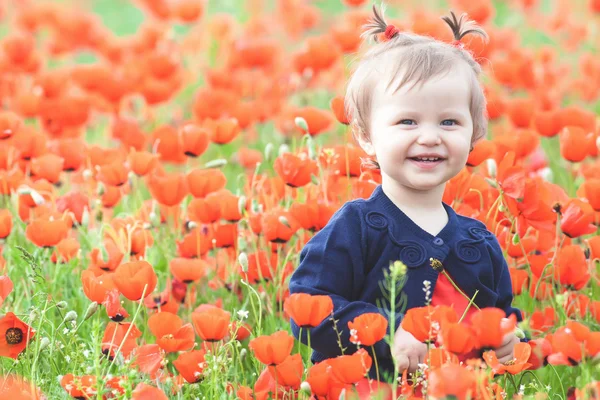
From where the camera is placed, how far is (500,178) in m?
2.78

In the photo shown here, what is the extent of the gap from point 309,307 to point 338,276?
0.71ft

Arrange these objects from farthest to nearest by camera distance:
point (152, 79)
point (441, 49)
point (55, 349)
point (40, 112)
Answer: point (152, 79) < point (40, 112) < point (55, 349) < point (441, 49)

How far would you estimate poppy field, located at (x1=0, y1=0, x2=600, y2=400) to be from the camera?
2.14 m

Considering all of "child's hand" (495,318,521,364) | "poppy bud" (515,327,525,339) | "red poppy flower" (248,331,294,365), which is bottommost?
"child's hand" (495,318,521,364)

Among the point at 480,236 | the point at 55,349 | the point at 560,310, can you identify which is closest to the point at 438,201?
the point at 480,236

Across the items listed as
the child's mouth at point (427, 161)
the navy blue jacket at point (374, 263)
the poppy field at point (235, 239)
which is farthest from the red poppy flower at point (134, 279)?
the child's mouth at point (427, 161)

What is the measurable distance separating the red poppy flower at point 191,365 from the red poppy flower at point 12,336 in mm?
390

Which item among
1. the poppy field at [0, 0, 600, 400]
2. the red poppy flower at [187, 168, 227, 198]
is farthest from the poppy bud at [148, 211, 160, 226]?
the red poppy flower at [187, 168, 227, 198]

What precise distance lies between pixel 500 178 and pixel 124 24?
7.50 metres

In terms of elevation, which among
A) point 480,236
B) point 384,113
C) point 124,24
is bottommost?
point 124,24

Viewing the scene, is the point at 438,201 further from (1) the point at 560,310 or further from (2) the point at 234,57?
(2) the point at 234,57

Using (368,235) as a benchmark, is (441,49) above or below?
above

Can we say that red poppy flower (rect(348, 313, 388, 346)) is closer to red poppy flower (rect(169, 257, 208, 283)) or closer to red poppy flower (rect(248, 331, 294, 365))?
red poppy flower (rect(248, 331, 294, 365))

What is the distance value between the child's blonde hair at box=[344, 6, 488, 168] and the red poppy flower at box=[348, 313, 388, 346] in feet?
1.85
